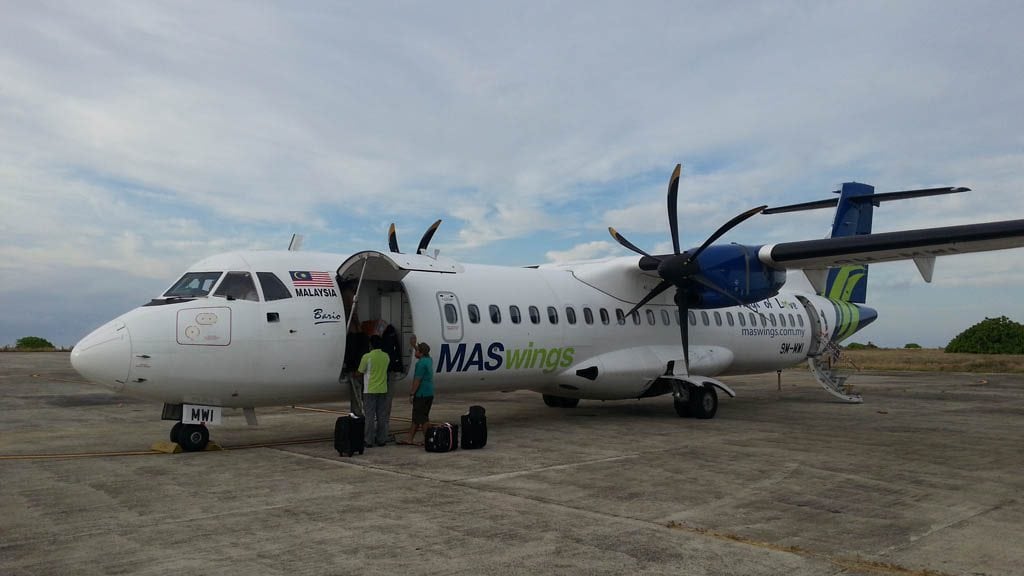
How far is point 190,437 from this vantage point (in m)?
10.3

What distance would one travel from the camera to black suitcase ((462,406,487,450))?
10.8 m

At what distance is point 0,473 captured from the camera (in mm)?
8844

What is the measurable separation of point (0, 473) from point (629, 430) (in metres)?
9.50

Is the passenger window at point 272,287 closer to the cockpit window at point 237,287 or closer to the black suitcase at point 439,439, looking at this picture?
the cockpit window at point 237,287

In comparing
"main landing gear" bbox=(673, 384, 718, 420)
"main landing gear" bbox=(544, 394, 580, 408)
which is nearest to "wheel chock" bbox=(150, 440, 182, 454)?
"main landing gear" bbox=(544, 394, 580, 408)

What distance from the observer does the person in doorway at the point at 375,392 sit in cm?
1066

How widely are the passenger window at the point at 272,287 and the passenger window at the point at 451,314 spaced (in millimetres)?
2770

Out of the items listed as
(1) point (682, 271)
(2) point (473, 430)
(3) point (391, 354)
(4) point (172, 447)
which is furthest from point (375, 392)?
(1) point (682, 271)

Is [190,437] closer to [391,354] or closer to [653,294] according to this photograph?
[391,354]

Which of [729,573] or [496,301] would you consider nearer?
[729,573]

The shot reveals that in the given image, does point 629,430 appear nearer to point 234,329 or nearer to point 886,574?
point 234,329

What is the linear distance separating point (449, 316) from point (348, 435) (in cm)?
323

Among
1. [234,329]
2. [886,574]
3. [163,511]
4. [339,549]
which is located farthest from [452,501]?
[234,329]

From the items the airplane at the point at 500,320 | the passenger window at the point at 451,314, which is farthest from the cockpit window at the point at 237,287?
the passenger window at the point at 451,314
